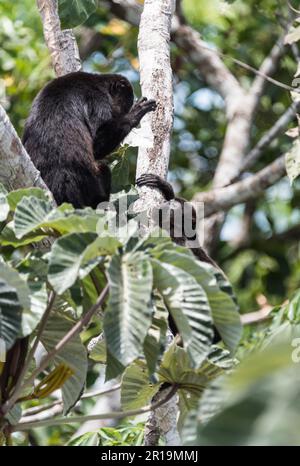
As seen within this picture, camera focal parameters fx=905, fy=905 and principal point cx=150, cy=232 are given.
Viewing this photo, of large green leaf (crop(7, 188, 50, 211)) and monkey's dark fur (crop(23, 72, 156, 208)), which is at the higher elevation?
large green leaf (crop(7, 188, 50, 211))

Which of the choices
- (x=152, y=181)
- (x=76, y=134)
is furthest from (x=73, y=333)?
(x=76, y=134)

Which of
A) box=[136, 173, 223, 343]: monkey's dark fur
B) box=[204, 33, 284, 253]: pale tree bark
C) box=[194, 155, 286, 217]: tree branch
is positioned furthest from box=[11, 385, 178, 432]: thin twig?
box=[204, 33, 284, 253]: pale tree bark

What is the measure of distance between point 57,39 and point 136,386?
2384 mm

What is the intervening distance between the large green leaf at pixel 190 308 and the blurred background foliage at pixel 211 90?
214 inches

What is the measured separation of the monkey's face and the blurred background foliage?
6.80 feet

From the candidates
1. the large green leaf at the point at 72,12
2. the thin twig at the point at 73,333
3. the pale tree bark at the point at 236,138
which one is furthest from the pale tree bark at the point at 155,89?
the pale tree bark at the point at 236,138

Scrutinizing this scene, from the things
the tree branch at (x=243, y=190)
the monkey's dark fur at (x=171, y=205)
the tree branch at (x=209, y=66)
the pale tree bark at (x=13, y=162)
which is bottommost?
the tree branch at (x=243, y=190)

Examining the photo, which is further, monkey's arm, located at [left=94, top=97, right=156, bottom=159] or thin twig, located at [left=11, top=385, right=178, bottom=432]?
monkey's arm, located at [left=94, top=97, right=156, bottom=159]

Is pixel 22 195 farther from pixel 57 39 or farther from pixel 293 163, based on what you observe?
pixel 57 39

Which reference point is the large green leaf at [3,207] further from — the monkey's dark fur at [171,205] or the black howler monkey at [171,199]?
the black howler monkey at [171,199]

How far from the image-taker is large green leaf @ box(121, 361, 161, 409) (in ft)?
9.24

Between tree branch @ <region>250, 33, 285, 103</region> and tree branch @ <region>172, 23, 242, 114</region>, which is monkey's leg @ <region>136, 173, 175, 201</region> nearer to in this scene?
tree branch @ <region>250, 33, 285, 103</region>

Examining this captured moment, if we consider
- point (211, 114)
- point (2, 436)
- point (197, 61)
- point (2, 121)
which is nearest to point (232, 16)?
point (197, 61)

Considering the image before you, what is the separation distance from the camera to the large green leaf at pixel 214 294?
2.23 meters
